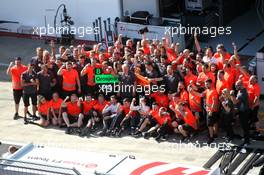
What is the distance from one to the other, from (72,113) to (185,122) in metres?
3.10

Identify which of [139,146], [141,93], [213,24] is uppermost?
[213,24]

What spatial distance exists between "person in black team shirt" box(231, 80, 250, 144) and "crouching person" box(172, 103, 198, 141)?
1088 mm

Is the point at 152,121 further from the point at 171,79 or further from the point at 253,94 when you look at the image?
the point at 253,94

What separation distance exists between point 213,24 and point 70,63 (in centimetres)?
778

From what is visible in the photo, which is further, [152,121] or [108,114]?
[108,114]

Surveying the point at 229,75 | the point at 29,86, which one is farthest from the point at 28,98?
the point at 229,75

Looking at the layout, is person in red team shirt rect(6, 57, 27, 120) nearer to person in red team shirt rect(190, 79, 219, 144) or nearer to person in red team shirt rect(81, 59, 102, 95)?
person in red team shirt rect(81, 59, 102, 95)

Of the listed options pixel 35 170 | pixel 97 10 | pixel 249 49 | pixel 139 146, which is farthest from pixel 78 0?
pixel 35 170

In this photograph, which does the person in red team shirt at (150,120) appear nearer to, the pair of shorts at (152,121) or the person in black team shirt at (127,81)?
the pair of shorts at (152,121)

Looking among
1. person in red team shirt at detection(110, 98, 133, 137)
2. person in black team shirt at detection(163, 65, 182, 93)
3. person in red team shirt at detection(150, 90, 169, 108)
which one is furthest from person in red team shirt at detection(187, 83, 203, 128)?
person in red team shirt at detection(110, 98, 133, 137)

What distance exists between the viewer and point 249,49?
2297 cm

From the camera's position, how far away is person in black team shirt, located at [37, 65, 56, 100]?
728 inches

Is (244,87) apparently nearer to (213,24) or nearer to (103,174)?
(103,174)

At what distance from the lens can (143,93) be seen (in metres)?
18.0
